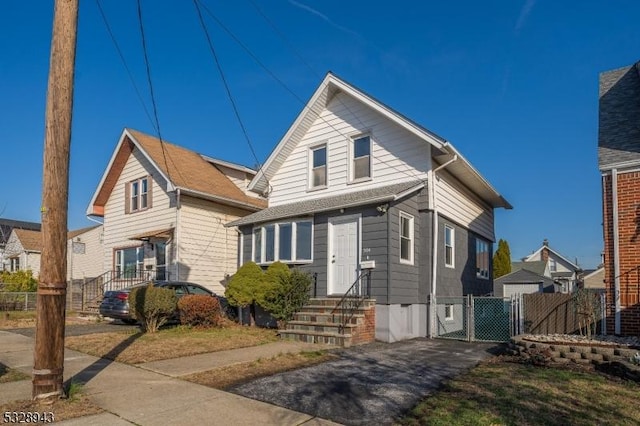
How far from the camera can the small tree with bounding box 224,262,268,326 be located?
1315 centimetres

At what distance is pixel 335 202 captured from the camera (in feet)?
47.0

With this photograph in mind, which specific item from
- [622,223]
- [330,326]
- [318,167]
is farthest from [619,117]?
[330,326]

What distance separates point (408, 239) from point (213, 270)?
29.4 feet

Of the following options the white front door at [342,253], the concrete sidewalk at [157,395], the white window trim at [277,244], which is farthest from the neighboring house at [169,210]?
the concrete sidewalk at [157,395]

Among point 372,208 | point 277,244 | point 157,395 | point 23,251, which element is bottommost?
point 157,395

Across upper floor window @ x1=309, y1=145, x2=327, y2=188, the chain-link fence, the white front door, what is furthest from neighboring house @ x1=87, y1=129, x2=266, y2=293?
the white front door

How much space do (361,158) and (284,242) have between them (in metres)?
3.78

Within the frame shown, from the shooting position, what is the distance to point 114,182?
2272 cm

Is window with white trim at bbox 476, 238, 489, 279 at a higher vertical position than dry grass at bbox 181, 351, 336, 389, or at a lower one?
higher

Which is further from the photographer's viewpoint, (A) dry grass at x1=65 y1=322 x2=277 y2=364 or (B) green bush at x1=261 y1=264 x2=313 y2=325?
(B) green bush at x1=261 y1=264 x2=313 y2=325

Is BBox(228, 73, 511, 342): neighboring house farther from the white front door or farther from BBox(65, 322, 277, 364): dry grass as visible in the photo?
BBox(65, 322, 277, 364): dry grass

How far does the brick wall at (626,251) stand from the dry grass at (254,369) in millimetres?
6811

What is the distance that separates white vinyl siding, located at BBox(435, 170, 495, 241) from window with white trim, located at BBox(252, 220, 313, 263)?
430cm

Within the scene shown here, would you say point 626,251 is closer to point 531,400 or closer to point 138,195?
point 531,400
